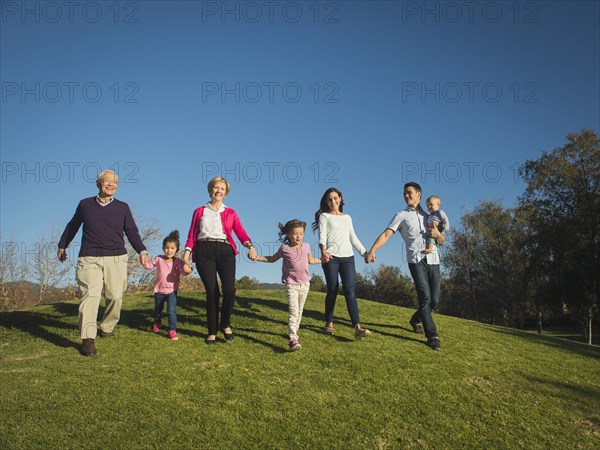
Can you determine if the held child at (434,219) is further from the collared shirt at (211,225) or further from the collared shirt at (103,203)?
the collared shirt at (103,203)

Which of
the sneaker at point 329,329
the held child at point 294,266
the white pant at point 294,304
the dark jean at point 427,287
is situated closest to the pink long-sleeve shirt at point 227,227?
the held child at point 294,266

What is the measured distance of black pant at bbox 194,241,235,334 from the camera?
24.1ft

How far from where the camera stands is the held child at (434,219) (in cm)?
792

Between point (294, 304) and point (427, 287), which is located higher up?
point (427, 287)

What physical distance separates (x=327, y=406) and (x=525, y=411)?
100 inches

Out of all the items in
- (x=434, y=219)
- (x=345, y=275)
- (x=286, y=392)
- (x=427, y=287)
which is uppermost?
(x=434, y=219)

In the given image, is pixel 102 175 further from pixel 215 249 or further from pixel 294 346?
pixel 294 346

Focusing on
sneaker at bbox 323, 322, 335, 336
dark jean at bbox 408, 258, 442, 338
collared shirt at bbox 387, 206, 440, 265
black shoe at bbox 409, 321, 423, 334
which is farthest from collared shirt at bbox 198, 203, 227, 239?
black shoe at bbox 409, 321, 423, 334

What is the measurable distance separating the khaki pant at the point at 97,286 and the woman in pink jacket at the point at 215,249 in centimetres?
121

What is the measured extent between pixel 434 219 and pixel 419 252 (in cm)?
74

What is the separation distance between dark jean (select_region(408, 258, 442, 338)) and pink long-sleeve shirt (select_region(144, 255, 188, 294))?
452 centimetres

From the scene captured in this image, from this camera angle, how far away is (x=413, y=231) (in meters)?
7.96

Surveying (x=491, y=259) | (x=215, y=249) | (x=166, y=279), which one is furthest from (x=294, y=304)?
(x=491, y=259)

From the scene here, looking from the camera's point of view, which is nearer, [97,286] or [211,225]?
[97,286]
